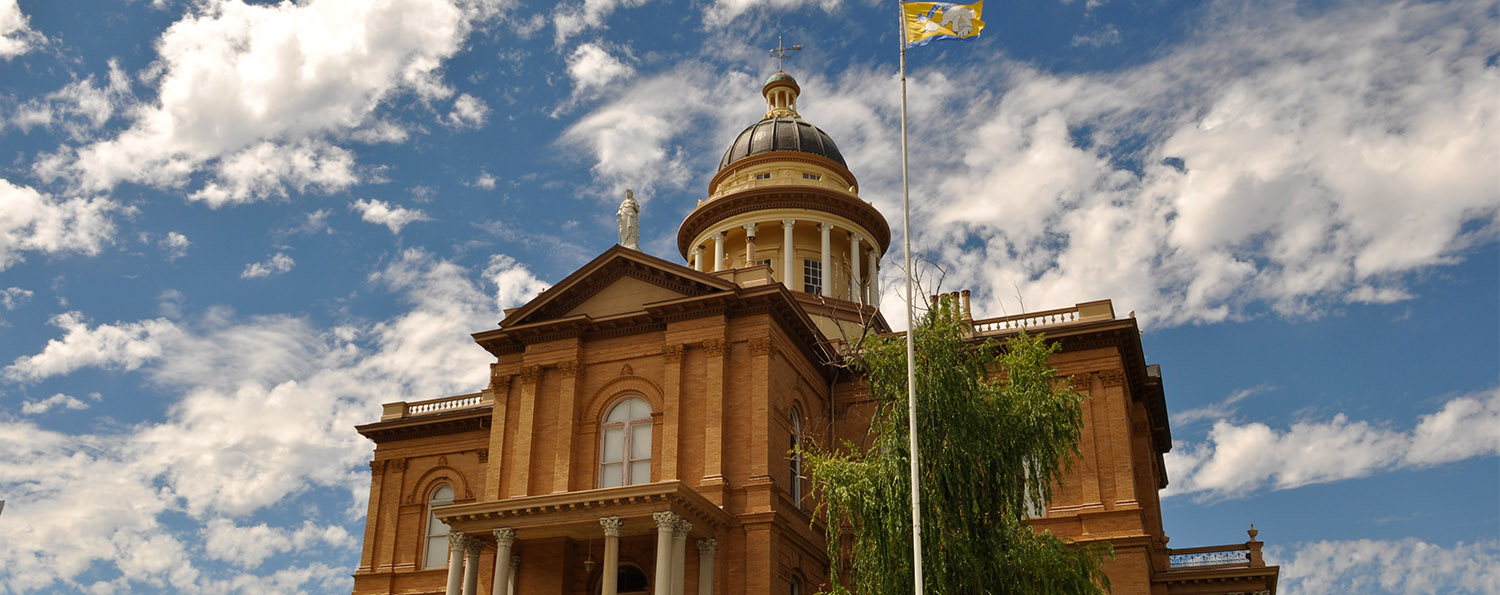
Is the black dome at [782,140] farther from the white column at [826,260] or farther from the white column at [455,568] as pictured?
the white column at [455,568]

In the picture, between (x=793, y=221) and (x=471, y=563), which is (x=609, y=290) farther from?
(x=793, y=221)

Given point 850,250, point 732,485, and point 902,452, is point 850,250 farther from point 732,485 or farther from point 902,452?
point 902,452

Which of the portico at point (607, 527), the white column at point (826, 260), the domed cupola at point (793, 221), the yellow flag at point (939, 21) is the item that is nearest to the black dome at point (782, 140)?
the domed cupola at point (793, 221)

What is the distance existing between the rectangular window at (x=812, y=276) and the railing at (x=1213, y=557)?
16.3 metres

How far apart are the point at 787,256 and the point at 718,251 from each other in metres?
2.85

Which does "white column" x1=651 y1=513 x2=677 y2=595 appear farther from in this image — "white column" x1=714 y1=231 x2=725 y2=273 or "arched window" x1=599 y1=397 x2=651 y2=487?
"white column" x1=714 y1=231 x2=725 y2=273

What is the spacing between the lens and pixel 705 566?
2814cm

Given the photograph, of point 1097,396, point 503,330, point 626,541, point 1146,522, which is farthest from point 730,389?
point 1146,522

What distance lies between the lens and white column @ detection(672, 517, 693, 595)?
27.0 m

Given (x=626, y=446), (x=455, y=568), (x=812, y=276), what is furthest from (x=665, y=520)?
(x=812, y=276)

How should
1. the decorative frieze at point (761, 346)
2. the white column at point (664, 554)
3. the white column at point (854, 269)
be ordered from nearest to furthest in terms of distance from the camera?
the white column at point (664, 554), the decorative frieze at point (761, 346), the white column at point (854, 269)

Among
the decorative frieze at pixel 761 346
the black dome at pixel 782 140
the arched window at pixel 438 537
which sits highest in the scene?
the black dome at pixel 782 140

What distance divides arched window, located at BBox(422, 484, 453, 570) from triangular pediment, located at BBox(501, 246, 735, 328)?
9058 mm

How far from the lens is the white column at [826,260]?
144 ft
